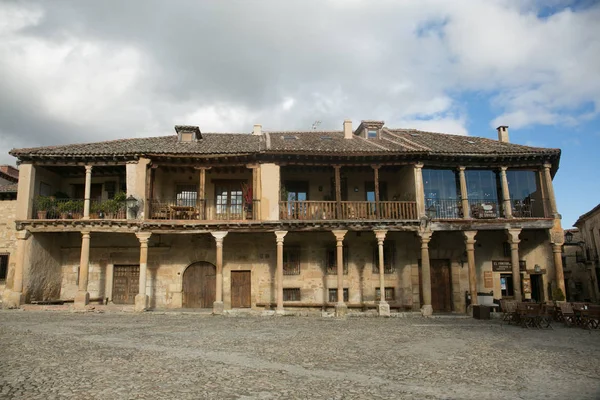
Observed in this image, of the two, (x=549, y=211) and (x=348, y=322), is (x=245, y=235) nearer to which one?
(x=348, y=322)

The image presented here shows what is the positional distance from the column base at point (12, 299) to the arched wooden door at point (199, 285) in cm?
694

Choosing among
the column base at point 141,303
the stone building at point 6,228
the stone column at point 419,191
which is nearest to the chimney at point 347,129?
the stone column at point 419,191

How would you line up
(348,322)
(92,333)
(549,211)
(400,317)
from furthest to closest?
1. (549,211)
2. (400,317)
3. (348,322)
4. (92,333)

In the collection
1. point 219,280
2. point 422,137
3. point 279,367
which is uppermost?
point 422,137

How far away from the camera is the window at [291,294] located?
20938 mm

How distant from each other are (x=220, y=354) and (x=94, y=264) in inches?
561

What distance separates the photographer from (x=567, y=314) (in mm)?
15531

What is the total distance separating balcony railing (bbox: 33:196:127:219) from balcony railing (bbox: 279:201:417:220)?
7.46 metres

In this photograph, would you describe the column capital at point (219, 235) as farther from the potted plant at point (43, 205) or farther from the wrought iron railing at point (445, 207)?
the wrought iron railing at point (445, 207)

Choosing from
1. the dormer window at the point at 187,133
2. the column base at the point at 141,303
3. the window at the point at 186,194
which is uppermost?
the dormer window at the point at 187,133

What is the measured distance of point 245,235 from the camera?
69.6 ft

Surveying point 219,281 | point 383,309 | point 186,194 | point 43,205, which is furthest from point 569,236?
point 43,205

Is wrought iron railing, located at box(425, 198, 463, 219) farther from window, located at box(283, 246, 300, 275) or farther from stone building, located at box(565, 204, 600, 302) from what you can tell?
stone building, located at box(565, 204, 600, 302)

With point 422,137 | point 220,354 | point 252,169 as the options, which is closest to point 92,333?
point 220,354
